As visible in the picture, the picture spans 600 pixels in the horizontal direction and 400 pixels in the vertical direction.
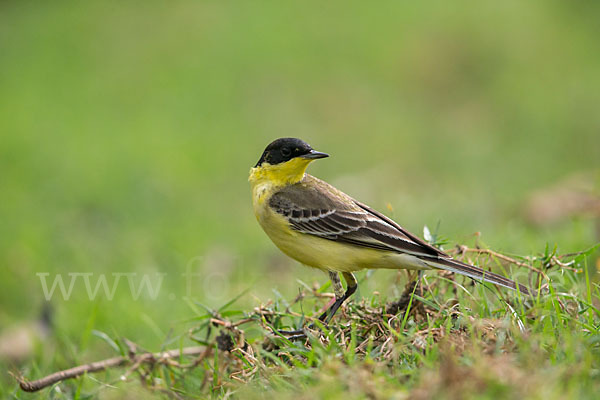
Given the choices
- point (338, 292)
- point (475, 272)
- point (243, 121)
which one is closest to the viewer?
point (475, 272)

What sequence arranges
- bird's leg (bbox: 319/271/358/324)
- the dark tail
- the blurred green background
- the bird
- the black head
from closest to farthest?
the dark tail, the bird, bird's leg (bbox: 319/271/358/324), the black head, the blurred green background

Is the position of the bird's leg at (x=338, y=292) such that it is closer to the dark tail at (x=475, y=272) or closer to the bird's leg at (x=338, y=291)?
the bird's leg at (x=338, y=291)

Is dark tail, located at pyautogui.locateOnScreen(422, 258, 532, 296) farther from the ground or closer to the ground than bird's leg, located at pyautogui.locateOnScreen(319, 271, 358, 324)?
farther from the ground

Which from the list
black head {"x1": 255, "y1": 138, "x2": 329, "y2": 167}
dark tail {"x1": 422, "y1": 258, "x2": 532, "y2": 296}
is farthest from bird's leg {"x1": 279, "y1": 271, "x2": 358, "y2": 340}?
black head {"x1": 255, "y1": 138, "x2": 329, "y2": 167}

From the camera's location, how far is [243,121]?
1376cm

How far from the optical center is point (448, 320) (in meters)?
4.15

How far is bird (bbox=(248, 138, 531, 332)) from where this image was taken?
4.77m

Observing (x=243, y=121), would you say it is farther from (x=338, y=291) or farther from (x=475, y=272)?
(x=475, y=272)

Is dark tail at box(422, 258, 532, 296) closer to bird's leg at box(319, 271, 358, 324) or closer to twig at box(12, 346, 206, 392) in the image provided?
bird's leg at box(319, 271, 358, 324)

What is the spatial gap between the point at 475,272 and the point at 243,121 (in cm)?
971

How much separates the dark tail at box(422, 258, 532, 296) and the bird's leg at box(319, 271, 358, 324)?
0.63 meters

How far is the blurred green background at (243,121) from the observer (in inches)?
Result: 362

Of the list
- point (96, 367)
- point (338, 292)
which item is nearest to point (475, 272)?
point (338, 292)

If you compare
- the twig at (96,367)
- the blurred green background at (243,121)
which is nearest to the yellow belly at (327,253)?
the twig at (96,367)
